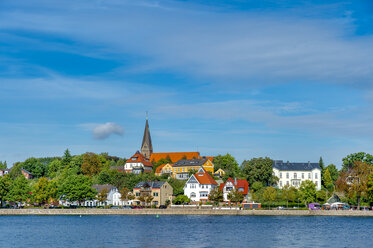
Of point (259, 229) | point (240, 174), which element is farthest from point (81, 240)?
point (240, 174)

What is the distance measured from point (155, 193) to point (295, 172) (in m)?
35.8

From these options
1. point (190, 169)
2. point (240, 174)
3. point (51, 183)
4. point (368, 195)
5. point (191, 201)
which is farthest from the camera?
point (190, 169)

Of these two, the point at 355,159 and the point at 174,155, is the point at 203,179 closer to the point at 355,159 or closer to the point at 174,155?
the point at 355,159

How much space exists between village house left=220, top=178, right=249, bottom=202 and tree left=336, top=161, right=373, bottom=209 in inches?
926

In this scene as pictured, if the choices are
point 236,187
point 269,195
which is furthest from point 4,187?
point 269,195

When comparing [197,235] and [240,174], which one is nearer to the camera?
[197,235]

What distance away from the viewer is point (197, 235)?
60219 mm

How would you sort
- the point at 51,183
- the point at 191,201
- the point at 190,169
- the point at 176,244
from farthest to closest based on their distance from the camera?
the point at 190,169
the point at 191,201
the point at 51,183
the point at 176,244

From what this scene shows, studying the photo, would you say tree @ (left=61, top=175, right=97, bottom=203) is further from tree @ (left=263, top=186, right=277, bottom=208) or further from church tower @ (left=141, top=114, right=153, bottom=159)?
church tower @ (left=141, top=114, right=153, bottom=159)

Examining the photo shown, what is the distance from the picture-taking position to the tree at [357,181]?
92500 millimetres

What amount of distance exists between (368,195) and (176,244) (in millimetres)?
53820

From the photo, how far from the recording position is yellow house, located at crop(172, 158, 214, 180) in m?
151

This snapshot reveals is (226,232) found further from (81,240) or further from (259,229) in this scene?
(81,240)

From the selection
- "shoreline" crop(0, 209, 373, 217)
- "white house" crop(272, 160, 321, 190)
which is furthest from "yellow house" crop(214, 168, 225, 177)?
"shoreline" crop(0, 209, 373, 217)
